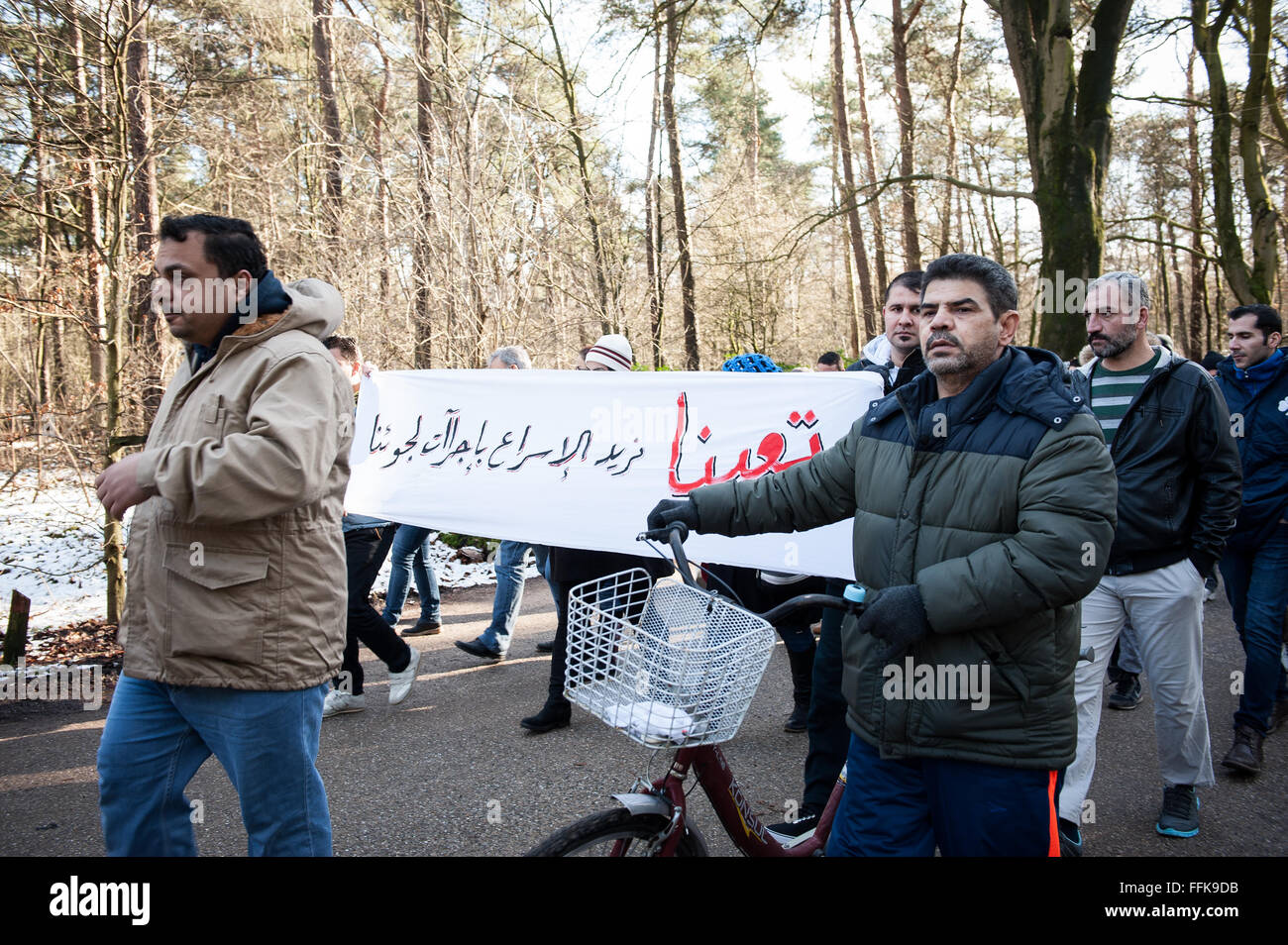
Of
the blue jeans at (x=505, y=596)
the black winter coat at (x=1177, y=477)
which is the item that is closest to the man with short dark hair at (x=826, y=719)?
the black winter coat at (x=1177, y=477)

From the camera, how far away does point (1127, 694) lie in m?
5.46

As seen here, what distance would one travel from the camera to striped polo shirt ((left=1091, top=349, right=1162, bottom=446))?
389 centimetres

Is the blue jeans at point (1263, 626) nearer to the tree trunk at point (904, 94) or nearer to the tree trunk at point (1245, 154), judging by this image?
the tree trunk at point (1245, 154)

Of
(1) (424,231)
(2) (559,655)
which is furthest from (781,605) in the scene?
(1) (424,231)

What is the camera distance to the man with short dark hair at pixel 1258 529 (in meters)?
4.45

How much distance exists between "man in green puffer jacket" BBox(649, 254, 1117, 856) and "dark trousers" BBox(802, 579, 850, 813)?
1094mm

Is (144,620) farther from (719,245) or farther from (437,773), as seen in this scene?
(719,245)

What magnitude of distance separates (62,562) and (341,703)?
22.9 feet

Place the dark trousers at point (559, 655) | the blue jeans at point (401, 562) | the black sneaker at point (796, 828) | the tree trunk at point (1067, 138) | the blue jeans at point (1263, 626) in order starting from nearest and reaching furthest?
the black sneaker at point (796, 828) → the blue jeans at point (1263, 626) → the dark trousers at point (559, 655) → the blue jeans at point (401, 562) → the tree trunk at point (1067, 138)

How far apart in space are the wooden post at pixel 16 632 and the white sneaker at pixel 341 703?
2444 millimetres

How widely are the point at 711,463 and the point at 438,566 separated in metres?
5.25

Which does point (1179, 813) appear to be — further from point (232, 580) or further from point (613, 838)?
point (232, 580)
